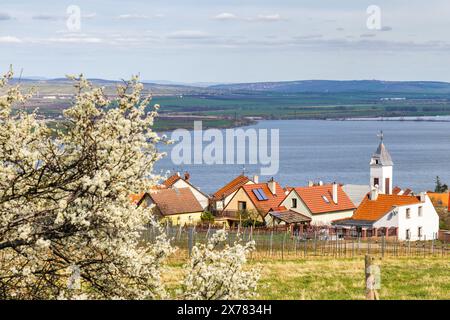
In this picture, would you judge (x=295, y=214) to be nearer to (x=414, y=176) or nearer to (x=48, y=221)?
(x=48, y=221)

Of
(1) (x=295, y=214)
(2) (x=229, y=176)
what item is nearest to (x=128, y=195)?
(1) (x=295, y=214)

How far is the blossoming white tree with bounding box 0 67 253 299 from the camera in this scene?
407 inches

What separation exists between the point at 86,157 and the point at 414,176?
399ft

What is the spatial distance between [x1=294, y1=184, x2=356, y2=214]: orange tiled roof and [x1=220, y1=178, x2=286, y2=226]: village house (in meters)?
1.84

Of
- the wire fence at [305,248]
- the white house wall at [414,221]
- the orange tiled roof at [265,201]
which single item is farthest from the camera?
the orange tiled roof at [265,201]

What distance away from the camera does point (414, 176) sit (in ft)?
422

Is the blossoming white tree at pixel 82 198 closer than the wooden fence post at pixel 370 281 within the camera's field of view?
Yes

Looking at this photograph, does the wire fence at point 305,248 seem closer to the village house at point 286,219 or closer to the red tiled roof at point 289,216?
the village house at point 286,219

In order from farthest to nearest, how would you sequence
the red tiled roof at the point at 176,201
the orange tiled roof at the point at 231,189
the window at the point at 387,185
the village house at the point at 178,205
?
the window at the point at 387,185 → the orange tiled roof at the point at 231,189 → the red tiled roof at the point at 176,201 → the village house at the point at 178,205

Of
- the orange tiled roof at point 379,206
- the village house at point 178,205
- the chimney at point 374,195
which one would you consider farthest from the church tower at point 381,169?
the village house at point 178,205

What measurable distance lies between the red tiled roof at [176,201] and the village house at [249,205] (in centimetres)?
201

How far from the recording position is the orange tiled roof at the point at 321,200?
6241 centimetres

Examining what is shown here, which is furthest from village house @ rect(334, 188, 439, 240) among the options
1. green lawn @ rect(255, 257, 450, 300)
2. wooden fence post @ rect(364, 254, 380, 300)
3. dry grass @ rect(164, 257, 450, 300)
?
wooden fence post @ rect(364, 254, 380, 300)

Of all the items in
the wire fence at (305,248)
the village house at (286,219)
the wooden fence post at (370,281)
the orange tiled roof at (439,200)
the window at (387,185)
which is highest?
the wooden fence post at (370,281)
